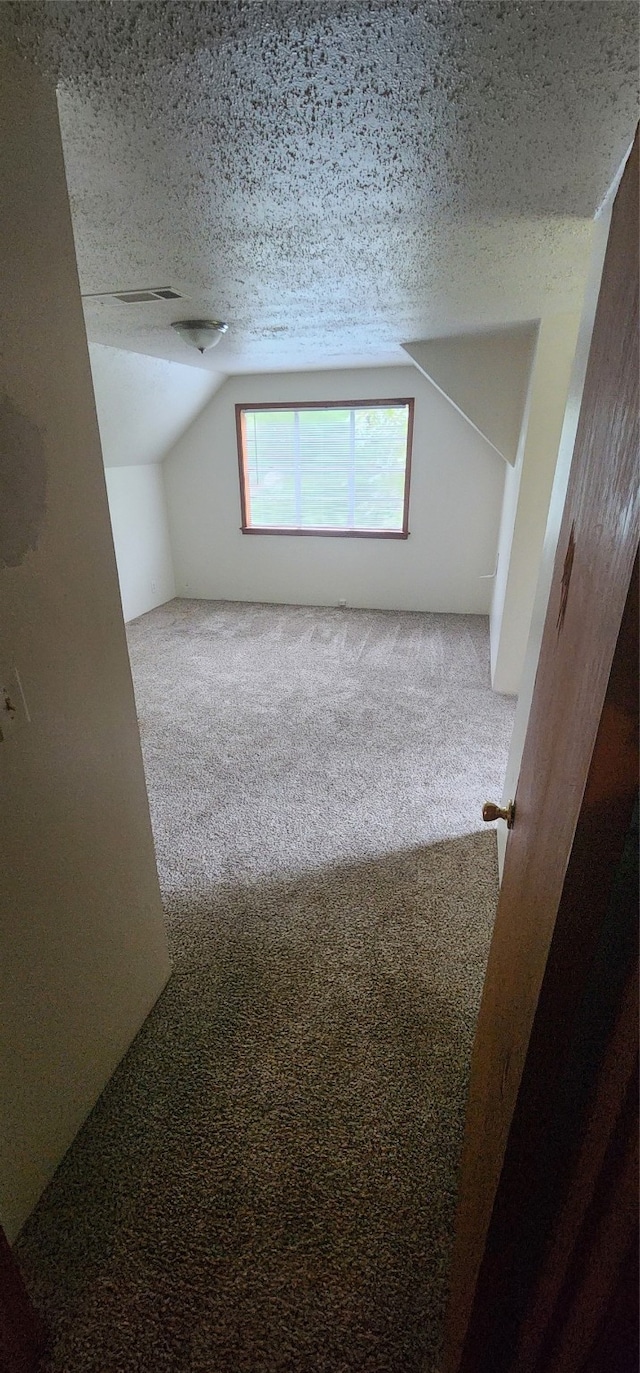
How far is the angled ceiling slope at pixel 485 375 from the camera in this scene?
3398 mm

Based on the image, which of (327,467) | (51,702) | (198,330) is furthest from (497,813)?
(327,467)

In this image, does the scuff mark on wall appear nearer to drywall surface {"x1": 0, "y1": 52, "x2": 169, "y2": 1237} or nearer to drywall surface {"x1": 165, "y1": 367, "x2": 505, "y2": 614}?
drywall surface {"x1": 0, "y1": 52, "x2": 169, "y2": 1237}

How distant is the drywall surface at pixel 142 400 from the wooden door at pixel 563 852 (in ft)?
11.5

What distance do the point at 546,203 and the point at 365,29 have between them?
2.82 feet

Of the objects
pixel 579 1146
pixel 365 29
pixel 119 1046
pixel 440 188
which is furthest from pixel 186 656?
pixel 579 1146

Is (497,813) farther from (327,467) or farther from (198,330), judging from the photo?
(327,467)

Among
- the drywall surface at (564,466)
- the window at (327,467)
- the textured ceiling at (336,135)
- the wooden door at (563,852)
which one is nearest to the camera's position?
the wooden door at (563,852)

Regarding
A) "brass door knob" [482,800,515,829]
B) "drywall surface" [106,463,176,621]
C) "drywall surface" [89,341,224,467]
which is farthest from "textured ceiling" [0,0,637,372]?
"drywall surface" [106,463,176,621]

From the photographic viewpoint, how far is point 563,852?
22.2 inches

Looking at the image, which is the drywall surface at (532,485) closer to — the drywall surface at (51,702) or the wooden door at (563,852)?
the wooden door at (563,852)

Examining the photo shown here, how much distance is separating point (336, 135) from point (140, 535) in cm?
457

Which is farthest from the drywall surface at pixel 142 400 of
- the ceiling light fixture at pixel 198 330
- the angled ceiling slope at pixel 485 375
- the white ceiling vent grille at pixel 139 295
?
the angled ceiling slope at pixel 485 375

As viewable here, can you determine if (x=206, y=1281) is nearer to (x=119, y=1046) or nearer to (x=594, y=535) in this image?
(x=119, y=1046)

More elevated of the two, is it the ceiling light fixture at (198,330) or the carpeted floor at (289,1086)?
the ceiling light fixture at (198,330)
